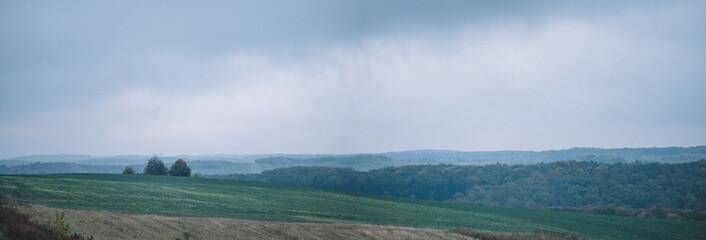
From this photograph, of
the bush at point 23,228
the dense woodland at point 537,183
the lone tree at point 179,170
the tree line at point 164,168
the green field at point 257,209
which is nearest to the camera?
the bush at point 23,228

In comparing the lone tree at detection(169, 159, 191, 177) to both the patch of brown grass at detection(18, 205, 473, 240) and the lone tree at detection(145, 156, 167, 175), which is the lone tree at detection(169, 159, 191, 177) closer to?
the lone tree at detection(145, 156, 167, 175)

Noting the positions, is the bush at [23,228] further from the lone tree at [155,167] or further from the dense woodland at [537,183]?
the dense woodland at [537,183]

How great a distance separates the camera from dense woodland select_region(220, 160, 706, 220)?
335ft

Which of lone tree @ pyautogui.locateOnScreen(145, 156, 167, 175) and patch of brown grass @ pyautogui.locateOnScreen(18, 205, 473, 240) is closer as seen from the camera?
patch of brown grass @ pyautogui.locateOnScreen(18, 205, 473, 240)

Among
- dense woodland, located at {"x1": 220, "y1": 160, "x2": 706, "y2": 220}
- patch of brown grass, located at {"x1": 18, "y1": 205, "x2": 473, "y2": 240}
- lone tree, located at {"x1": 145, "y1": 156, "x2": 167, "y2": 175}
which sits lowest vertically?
dense woodland, located at {"x1": 220, "y1": 160, "x2": 706, "y2": 220}

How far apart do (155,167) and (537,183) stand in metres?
98.9

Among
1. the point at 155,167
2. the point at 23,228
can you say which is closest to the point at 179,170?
the point at 155,167

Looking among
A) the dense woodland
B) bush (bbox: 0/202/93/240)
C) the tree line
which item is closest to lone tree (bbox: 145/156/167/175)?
the tree line

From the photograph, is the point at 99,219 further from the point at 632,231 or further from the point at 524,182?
the point at 524,182

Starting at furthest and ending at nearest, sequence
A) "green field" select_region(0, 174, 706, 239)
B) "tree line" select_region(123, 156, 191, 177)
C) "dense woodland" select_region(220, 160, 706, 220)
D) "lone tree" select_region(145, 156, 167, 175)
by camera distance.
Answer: "dense woodland" select_region(220, 160, 706, 220) < "lone tree" select_region(145, 156, 167, 175) < "tree line" select_region(123, 156, 191, 177) < "green field" select_region(0, 174, 706, 239)

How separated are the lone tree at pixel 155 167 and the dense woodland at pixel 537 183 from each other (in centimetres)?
3407

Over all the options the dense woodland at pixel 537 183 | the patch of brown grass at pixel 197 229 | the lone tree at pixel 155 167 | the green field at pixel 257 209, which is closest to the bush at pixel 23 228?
the patch of brown grass at pixel 197 229

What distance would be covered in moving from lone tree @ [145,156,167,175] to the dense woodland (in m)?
34.1

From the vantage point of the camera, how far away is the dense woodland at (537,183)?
10200 cm
